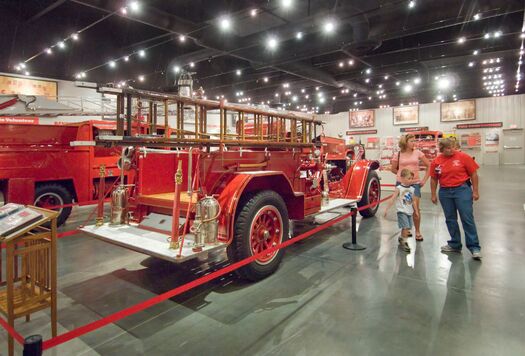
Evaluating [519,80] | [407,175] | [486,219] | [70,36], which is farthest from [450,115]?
[70,36]

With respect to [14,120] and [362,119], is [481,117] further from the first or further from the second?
[14,120]

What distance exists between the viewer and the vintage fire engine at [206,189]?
2.81 metres

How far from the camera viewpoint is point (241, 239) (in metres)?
3.16

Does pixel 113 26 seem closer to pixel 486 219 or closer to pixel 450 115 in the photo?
pixel 486 219

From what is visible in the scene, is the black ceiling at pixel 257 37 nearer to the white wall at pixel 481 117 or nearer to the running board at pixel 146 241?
the running board at pixel 146 241

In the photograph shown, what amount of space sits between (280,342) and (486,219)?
20.0ft

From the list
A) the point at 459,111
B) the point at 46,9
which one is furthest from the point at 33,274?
the point at 459,111

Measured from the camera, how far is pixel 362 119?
2453 centimetres

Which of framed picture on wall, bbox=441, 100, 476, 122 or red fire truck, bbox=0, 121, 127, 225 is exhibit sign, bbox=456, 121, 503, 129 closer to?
framed picture on wall, bbox=441, 100, 476, 122

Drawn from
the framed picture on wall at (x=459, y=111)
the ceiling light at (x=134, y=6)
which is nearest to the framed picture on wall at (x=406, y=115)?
the framed picture on wall at (x=459, y=111)

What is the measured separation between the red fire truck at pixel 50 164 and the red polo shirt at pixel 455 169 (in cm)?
520

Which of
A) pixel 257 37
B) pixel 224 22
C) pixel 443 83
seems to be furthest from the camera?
pixel 443 83

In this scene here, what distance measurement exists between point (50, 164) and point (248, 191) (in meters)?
4.44

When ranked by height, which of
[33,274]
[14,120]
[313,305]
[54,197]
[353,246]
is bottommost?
[313,305]
